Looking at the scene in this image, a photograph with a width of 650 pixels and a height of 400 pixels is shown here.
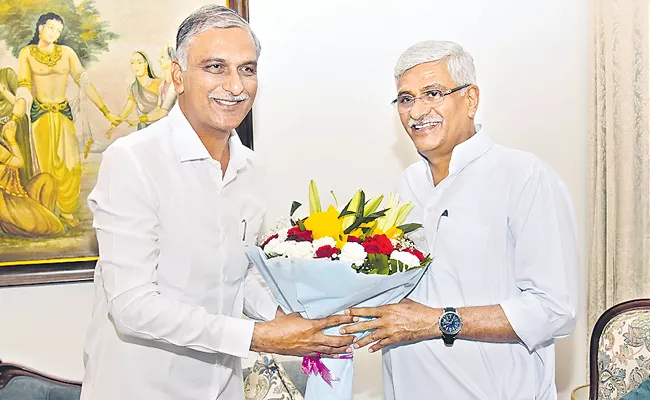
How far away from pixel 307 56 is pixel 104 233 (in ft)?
5.33

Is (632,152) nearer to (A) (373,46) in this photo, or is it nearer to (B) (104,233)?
(A) (373,46)

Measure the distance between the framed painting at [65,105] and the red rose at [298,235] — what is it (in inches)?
58.6

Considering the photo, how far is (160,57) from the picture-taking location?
318 centimetres

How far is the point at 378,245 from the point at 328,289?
18 centimetres

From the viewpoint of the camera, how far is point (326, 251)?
182cm

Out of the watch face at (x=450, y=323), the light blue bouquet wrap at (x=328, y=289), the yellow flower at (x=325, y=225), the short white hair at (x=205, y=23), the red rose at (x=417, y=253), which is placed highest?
the short white hair at (x=205, y=23)

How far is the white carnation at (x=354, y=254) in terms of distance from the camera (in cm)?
180

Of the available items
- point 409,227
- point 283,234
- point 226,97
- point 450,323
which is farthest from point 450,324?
point 226,97

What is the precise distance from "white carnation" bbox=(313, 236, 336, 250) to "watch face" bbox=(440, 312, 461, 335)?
392 mm

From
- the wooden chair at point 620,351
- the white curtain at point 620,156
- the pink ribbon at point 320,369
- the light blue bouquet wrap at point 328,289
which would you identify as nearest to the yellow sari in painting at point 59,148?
the light blue bouquet wrap at point 328,289

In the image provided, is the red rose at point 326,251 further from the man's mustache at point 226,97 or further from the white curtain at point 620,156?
the white curtain at point 620,156

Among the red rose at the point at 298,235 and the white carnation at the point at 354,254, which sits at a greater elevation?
the red rose at the point at 298,235

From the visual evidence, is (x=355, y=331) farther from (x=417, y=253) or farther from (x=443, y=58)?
(x=443, y=58)

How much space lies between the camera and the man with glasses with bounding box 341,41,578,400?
198 centimetres
